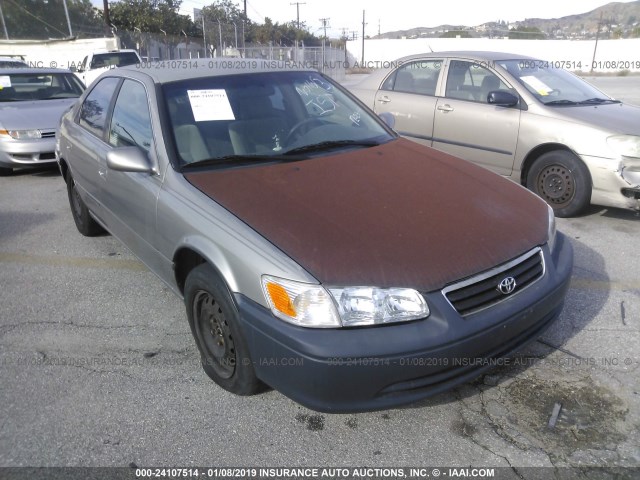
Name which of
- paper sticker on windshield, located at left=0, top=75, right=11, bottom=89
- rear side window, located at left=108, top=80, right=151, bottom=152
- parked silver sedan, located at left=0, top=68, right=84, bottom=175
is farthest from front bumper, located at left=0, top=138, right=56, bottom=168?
rear side window, located at left=108, top=80, right=151, bottom=152

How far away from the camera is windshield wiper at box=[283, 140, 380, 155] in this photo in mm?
3213

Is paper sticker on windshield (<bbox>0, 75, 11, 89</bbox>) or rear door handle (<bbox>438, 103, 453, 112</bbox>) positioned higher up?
paper sticker on windshield (<bbox>0, 75, 11, 89</bbox>)

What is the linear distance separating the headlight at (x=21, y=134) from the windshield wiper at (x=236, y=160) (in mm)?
5246

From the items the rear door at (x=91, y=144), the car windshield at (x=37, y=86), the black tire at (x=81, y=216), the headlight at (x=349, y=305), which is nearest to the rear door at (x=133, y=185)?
the rear door at (x=91, y=144)

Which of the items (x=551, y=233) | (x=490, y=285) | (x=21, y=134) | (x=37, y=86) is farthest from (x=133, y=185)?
(x=37, y=86)

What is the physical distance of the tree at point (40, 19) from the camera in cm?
2820

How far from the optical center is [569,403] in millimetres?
2605

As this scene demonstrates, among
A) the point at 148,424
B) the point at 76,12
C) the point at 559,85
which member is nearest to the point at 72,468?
the point at 148,424

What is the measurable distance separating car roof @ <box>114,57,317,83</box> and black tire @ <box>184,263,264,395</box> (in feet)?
4.72

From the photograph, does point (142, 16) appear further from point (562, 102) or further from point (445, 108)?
point (562, 102)

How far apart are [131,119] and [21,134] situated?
452 cm

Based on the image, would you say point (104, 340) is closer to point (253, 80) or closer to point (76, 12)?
point (253, 80)

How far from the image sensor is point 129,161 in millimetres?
2938

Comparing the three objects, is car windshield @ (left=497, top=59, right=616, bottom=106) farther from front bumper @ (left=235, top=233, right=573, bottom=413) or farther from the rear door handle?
front bumper @ (left=235, top=233, right=573, bottom=413)
